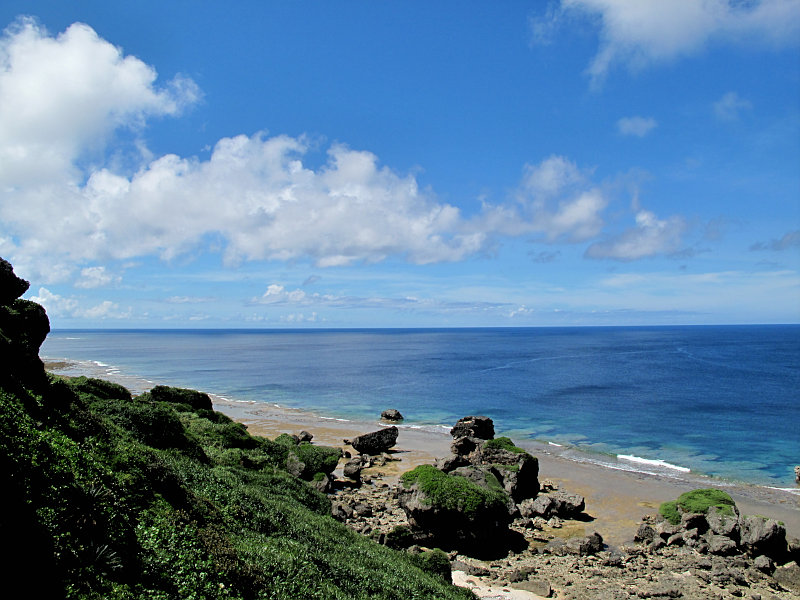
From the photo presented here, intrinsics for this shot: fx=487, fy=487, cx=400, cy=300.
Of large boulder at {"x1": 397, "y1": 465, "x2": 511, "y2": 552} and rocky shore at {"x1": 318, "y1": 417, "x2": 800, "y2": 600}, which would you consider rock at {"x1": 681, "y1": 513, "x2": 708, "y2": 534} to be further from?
large boulder at {"x1": 397, "y1": 465, "x2": 511, "y2": 552}

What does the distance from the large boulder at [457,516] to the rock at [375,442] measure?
21.9m

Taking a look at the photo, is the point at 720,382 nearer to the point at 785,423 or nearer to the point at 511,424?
the point at 785,423

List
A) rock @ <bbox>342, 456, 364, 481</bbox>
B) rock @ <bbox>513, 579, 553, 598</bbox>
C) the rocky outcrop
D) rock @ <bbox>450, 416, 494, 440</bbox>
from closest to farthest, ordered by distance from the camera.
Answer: the rocky outcrop, rock @ <bbox>513, 579, 553, 598</bbox>, rock @ <bbox>342, 456, 364, 481</bbox>, rock @ <bbox>450, 416, 494, 440</bbox>

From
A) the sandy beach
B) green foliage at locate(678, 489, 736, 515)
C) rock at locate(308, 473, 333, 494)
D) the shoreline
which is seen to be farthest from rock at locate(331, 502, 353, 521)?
green foliage at locate(678, 489, 736, 515)

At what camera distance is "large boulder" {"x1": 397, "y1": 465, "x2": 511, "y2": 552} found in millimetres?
26781

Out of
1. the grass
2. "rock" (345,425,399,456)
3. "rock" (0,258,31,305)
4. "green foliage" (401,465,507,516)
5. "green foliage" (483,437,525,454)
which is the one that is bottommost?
"rock" (345,425,399,456)

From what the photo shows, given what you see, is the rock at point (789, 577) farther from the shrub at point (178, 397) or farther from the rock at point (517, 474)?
the shrub at point (178, 397)

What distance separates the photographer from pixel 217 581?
1123 centimetres

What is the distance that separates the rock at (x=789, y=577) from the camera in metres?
23.0

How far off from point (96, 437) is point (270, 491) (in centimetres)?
1087

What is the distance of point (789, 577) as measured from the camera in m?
23.6

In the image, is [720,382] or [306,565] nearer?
[306,565]

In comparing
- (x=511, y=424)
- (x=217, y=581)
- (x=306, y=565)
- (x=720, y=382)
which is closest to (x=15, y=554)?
(x=217, y=581)

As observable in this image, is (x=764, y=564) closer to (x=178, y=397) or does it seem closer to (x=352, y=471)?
(x=352, y=471)
